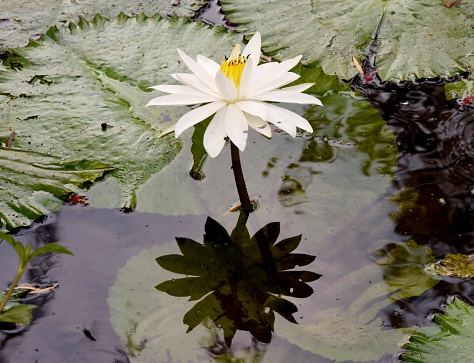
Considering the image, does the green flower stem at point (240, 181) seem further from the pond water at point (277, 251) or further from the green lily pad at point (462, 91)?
the green lily pad at point (462, 91)

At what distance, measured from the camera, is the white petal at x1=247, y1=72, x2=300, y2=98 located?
200 cm

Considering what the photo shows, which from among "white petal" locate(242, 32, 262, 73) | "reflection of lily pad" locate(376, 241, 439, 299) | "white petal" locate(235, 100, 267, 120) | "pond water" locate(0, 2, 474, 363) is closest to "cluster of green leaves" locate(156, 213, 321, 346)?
"pond water" locate(0, 2, 474, 363)

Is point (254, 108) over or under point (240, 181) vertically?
over

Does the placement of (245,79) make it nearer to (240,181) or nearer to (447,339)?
(240,181)

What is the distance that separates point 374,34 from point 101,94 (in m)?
1.33

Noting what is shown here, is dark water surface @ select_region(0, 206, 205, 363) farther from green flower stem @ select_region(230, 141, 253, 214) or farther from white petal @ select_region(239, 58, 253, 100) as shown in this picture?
white petal @ select_region(239, 58, 253, 100)

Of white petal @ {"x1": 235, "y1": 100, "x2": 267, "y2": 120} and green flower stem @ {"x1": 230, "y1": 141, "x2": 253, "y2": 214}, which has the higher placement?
white petal @ {"x1": 235, "y1": 100, "x2": 267, "y2": 120}

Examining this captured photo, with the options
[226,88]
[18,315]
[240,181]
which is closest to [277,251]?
[240,181]

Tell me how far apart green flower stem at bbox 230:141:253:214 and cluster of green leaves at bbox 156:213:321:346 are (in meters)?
0.04

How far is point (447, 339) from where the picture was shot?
1.73 m

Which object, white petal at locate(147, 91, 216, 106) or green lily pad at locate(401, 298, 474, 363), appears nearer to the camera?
green lily pad at locate(401, 298, 474, 363)

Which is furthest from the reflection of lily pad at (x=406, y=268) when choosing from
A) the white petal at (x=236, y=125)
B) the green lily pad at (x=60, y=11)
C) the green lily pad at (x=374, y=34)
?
the green lily pad at (x=60, y=11)

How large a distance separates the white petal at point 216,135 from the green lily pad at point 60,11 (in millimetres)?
1407

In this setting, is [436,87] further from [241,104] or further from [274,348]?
[274,348]
